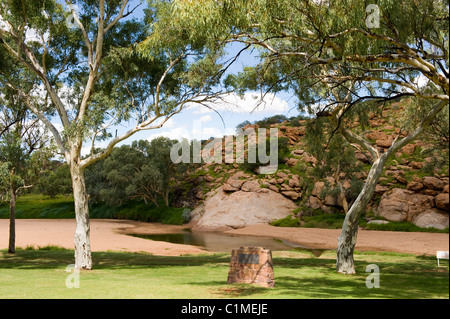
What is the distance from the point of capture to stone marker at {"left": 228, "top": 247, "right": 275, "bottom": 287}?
373 inches

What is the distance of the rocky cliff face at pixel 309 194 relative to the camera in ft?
107

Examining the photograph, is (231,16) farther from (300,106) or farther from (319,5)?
(300,106)

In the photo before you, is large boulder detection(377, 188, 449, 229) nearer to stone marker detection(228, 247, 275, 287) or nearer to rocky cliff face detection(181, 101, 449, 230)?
rocky cliff face detection(181, 101, 449, 230)

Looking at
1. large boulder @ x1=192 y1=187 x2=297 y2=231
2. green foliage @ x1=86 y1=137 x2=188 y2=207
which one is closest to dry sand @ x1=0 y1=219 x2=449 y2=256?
large boulder @ x1=192 y1=187 x2=297 y2=231

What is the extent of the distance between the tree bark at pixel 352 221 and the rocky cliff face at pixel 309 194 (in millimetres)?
19856

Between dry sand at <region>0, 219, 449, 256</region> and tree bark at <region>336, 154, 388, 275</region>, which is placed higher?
tree bark at <region>336, 154, 388, 275</region>

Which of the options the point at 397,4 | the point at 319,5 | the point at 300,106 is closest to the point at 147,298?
the point at 319,5

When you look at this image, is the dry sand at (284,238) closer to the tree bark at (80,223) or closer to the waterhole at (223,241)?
the waterhole at (223,241)

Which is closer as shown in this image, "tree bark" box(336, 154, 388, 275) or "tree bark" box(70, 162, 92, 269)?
"tree bark" box(336, 154, 388, 275)

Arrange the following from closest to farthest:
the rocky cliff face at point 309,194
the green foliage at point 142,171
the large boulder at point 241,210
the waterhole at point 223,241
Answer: the waterhole at point 223,241
the rocky cliff face at point 309,194
the large boulder at point 241,210
the green foliage at point 142,171

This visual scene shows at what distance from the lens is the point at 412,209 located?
32594 mm

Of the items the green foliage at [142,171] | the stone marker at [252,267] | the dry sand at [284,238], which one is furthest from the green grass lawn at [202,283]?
the green foliage at [142,171]

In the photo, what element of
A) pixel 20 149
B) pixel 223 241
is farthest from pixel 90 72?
pixel 223 241

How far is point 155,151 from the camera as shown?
48500 millimetres
